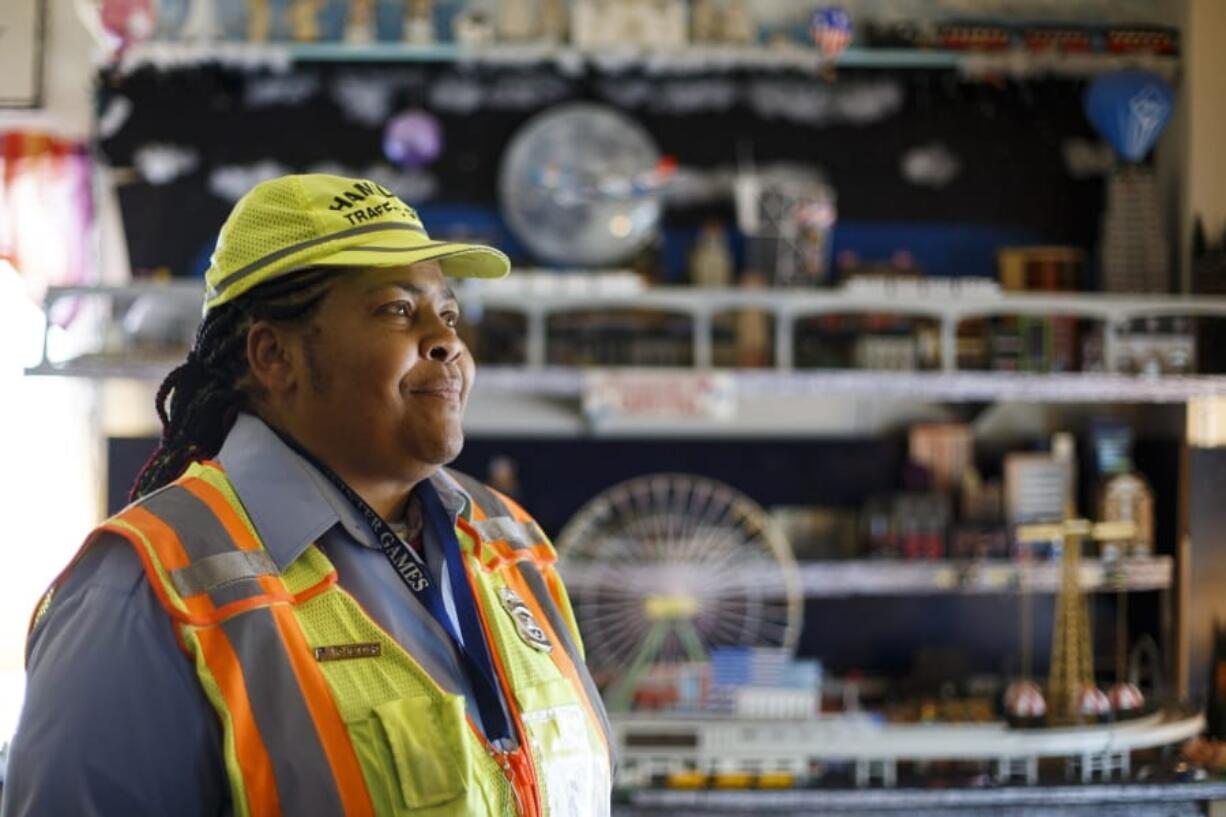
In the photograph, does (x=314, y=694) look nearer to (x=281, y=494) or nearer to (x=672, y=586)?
(x=281, y=494)

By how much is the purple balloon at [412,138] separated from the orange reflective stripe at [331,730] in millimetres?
3351

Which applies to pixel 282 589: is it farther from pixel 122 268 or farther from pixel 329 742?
pixel 122 268

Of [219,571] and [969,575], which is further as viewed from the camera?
[969,575]

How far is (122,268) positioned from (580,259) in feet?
4.47

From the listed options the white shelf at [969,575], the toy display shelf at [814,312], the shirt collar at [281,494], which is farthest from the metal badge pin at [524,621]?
the white shelf at [969,575]

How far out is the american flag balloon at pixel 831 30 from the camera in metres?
4.35

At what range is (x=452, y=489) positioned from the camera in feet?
5.09

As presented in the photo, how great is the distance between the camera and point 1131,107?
4.31 meters

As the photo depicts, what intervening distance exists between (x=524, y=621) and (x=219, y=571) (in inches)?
14.4

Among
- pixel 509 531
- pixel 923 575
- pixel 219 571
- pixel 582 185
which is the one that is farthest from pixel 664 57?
pixel 219 571

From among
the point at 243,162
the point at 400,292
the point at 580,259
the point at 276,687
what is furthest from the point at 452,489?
the point at 243,162

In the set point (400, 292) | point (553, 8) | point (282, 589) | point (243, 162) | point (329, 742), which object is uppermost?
point (553, 8)

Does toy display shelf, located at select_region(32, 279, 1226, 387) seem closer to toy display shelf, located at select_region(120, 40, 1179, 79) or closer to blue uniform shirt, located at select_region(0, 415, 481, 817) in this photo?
toy display shelf, located at select_region(120, 40, 1179, 79)

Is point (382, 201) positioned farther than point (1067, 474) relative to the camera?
No
